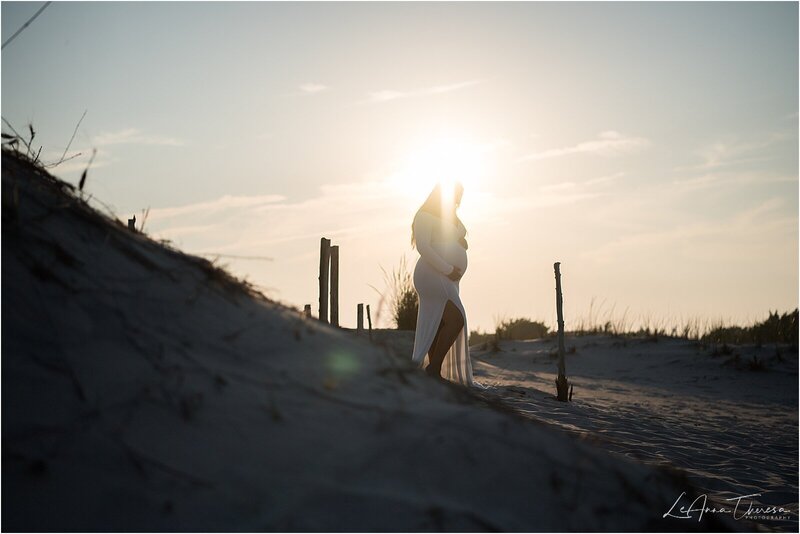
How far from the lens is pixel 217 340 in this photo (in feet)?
9.31

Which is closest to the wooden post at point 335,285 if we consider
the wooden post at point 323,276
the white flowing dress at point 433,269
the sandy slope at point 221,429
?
the wooden post at point 323,276

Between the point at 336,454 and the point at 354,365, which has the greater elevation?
the point at 354,365

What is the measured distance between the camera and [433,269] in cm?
747

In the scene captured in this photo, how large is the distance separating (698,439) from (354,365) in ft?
18.1

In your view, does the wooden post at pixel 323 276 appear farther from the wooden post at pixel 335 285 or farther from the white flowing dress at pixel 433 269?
the white flowing dress at pixel 433 269

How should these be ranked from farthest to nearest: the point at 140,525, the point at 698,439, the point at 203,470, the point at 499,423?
the point at 698,439
the point at 499,423
the point at 203,470
the point at 140,525

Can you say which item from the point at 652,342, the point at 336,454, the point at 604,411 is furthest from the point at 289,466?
the point at 652,342

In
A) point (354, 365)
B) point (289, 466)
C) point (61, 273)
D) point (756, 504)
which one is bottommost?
point (756, 504)

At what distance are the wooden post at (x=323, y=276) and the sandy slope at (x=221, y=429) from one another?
22.4 ft

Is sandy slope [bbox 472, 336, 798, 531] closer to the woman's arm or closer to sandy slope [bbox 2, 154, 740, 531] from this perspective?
sandy slope [bbox 2, 154, 740, 531]

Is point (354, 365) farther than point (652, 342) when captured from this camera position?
No

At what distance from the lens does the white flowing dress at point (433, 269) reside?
7.41 meters

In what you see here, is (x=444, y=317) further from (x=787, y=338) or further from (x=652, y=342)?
(x=787, y=338)

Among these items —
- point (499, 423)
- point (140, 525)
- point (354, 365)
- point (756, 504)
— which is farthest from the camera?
point (756, 504)
